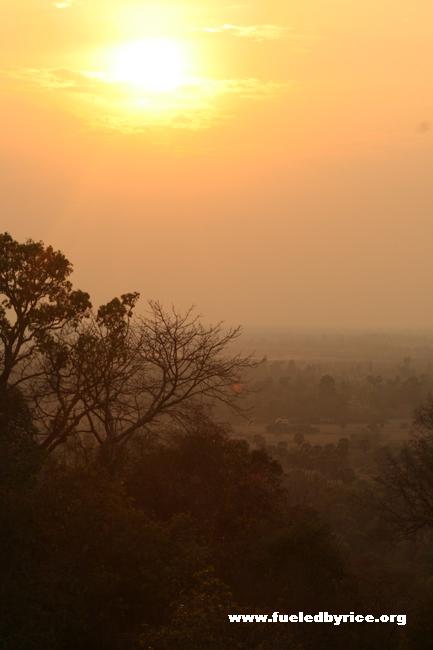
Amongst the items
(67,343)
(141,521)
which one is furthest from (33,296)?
(141,521)

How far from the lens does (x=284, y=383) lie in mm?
126188

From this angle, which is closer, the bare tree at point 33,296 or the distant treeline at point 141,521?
the distant treeline at point 141,521

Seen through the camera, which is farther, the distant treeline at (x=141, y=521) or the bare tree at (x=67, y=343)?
the bare tree at (x=67, y=343)

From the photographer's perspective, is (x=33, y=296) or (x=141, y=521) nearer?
(x=141, y=521)

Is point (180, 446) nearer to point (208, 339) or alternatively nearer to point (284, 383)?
point (208, 339)

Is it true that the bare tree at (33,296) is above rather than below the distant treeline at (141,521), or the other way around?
above

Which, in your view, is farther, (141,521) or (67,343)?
(67,343)

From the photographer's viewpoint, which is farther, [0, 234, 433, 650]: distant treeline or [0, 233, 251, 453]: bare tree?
[0, 233, 251, 453]: bare tree

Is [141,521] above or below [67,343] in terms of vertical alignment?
below

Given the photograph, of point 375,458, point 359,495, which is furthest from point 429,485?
point 375,458

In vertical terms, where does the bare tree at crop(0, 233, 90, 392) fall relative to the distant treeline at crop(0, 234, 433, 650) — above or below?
above

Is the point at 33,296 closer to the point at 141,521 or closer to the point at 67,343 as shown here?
Result: the point at 67,343

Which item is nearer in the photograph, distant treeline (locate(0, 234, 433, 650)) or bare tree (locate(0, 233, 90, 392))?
distant treeline (locate(0, 234, 433, 650))

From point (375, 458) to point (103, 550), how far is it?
173 ft
